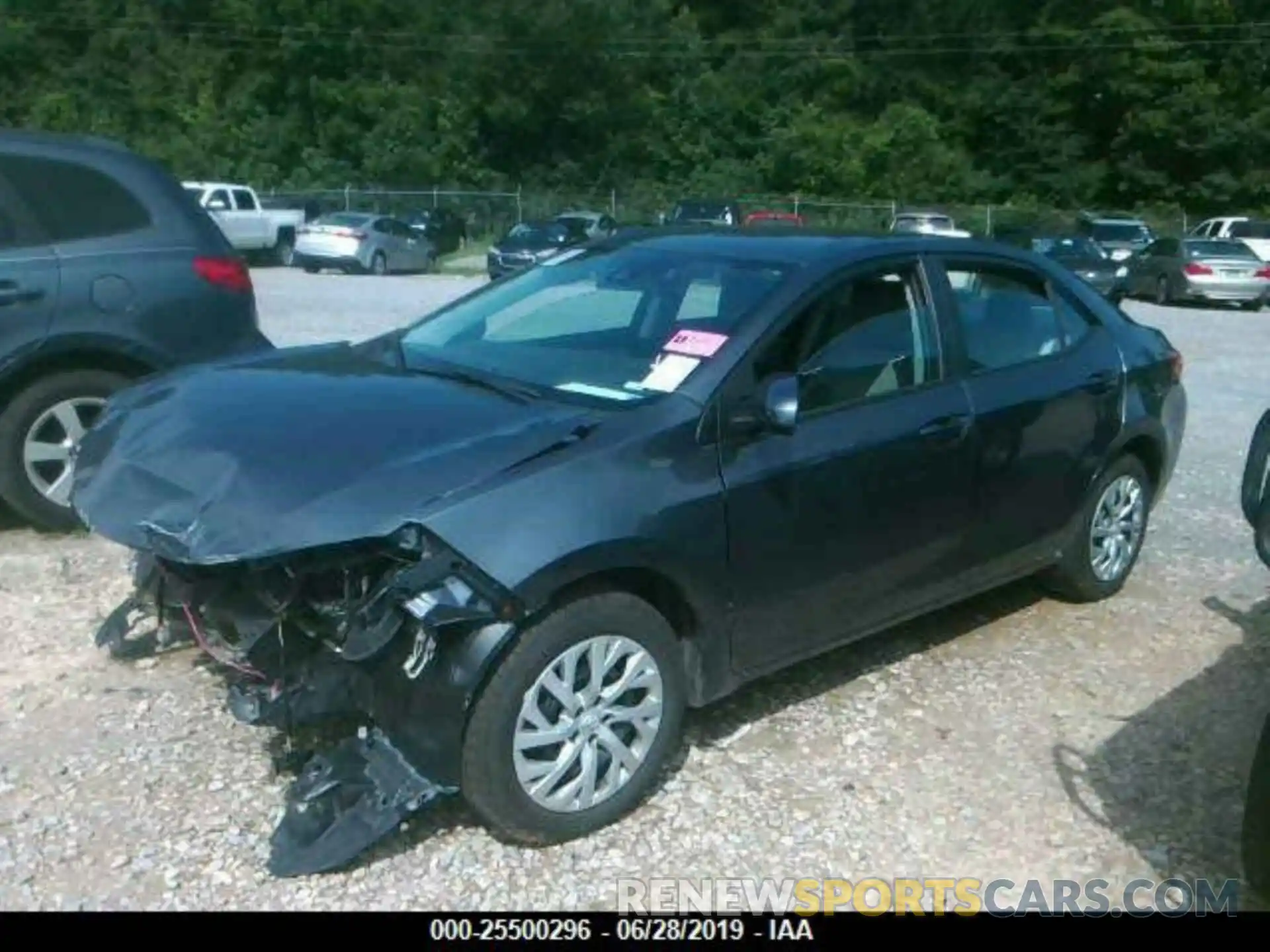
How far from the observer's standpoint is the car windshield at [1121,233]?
32.8 m

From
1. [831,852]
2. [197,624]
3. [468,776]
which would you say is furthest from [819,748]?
[197,624]

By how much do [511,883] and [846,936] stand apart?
0.87 metres

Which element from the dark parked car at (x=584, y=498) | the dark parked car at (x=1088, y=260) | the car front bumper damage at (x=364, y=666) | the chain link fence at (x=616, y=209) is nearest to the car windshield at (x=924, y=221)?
the chain link fence at (x=616, y=209)

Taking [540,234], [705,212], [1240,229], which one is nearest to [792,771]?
[540,234]

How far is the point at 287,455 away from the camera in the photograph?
3805 mm

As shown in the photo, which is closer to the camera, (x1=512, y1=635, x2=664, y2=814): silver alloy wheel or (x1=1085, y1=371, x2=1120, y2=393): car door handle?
(x1=512, y1=635, x2=664, y2=814): silver alloy wheel

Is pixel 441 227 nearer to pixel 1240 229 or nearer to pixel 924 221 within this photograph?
pixel 924 221

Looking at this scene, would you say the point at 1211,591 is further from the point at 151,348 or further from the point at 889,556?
the point at 151,348

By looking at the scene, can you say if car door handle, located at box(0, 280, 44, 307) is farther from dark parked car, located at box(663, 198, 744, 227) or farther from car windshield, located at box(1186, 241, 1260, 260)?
dark parked car, located at box(663, 198, 744, 227)

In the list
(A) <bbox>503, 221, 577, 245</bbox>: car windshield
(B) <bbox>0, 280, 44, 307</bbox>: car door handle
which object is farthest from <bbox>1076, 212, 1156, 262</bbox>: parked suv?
(B) <bbox>0, 280, 44, 307</bbox>: car door handle

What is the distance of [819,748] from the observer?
14.7ft

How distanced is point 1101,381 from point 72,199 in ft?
14.8

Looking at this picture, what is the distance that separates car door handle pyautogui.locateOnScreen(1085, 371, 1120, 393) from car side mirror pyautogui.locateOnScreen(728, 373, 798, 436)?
1937 mm

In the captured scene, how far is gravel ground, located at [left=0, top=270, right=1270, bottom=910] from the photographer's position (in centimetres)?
366
